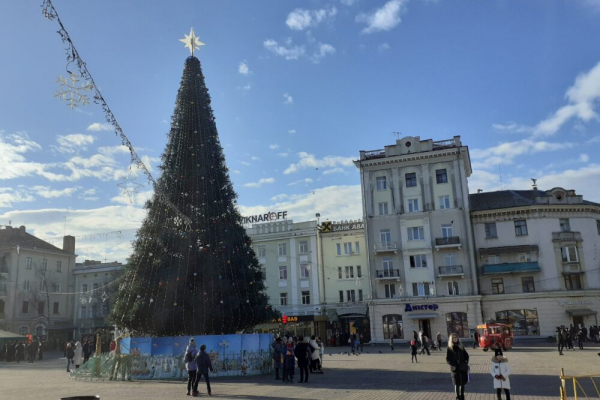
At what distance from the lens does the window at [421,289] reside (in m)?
48.4

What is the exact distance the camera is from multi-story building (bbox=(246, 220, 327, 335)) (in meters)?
55.1

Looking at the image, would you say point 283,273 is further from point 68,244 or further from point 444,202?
point 68,244

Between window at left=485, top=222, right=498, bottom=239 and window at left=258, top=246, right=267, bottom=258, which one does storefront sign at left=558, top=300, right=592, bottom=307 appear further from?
window at left=258, top=246, right=267, bottom=258

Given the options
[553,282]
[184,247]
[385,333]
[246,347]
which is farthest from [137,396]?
[553,282]

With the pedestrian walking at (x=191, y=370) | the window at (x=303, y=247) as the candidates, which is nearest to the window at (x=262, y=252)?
the window at (x=303, y=247)

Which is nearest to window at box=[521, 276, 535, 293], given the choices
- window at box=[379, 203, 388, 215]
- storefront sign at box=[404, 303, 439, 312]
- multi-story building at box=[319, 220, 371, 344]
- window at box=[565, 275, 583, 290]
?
window at box=[565, 275, 583, 290]

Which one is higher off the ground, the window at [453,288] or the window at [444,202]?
the window at [444,202]

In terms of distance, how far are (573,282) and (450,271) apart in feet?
35.7

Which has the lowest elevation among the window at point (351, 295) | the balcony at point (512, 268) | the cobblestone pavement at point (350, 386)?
the cobblestone pavement at point (350, 386)

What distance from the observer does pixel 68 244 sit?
6894 cm

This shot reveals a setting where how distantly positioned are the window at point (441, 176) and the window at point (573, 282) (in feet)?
45.6

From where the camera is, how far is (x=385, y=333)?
48.7 m

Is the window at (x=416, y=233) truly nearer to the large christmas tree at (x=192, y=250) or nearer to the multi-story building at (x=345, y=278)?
the multi-story building at (x=345, y=278)

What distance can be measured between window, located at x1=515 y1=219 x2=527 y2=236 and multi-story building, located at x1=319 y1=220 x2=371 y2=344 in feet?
48.2
